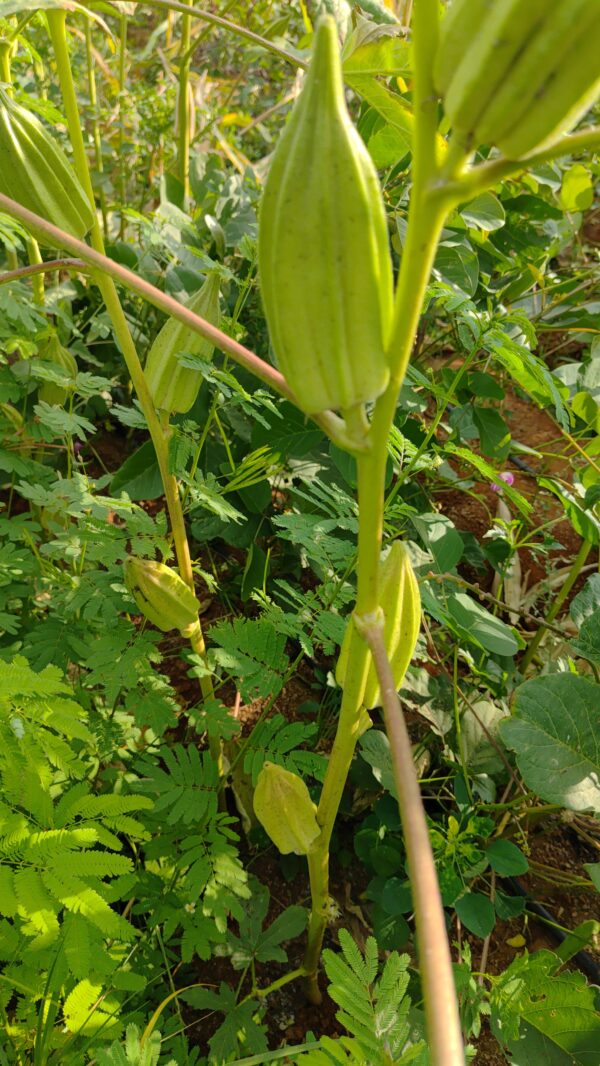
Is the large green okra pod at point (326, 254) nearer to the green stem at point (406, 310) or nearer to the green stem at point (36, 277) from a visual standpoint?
the green stem at point (406, 310)

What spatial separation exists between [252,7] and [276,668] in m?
3.03

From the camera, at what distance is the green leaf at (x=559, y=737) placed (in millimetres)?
916

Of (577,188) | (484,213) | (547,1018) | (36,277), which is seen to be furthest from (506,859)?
(577,188)

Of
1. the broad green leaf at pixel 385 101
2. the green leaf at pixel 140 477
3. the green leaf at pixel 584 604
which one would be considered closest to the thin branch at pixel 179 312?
the broad green leaf at pixel 385 101

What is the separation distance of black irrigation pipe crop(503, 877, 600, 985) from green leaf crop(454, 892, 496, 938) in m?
0.16

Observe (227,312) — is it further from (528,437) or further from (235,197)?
(528,437)

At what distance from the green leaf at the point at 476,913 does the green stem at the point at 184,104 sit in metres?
1.63

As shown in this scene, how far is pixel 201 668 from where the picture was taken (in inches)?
41.8

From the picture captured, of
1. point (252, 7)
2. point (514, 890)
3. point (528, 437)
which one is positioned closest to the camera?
point (514, 890)

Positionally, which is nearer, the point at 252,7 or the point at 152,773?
the point at 152,773

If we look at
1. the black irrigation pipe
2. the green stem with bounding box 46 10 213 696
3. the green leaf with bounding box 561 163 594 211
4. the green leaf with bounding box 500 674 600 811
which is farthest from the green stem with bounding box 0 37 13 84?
the black irrigation pipe

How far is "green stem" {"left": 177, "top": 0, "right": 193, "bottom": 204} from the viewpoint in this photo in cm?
165

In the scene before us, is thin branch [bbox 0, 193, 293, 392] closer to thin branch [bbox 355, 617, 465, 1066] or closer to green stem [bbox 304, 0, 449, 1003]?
green stem [bbox 304, 0, 449, 1003]

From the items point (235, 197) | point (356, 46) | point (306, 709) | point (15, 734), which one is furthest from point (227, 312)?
point (15, 734)
